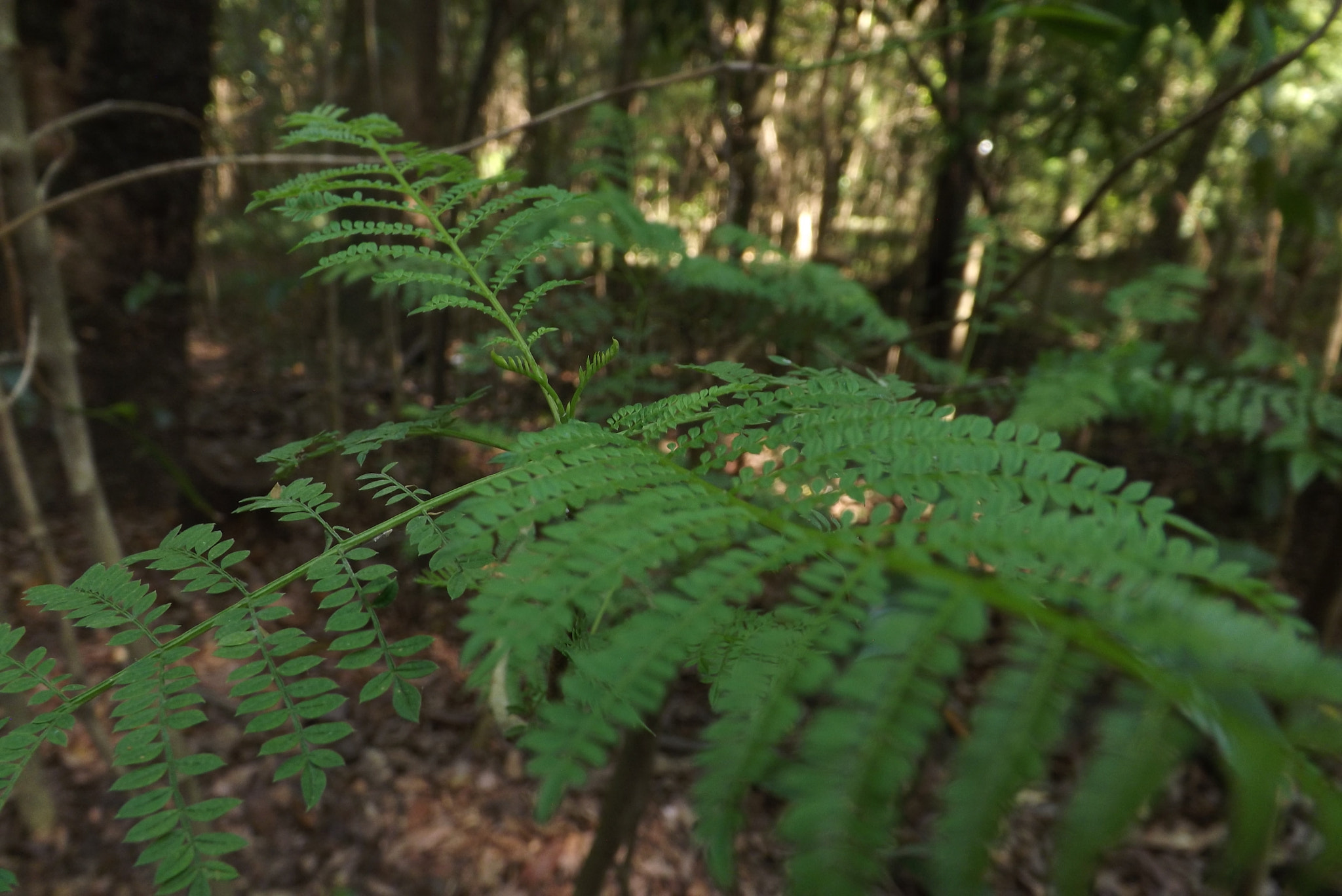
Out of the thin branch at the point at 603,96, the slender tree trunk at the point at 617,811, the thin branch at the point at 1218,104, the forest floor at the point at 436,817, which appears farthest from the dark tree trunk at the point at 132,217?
the thin branch at the point at 1218,104

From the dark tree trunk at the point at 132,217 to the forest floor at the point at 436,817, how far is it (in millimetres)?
514

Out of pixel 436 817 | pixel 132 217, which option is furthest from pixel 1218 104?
pixel 132 217

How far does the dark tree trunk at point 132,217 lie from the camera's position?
2578mm

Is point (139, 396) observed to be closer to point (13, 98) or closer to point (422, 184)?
point (13, 98)

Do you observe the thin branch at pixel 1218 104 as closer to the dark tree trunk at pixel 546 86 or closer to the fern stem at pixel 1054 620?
the fern stem at pixel 1054 620

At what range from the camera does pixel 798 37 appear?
6.61 meters

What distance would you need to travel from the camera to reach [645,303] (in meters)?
1.76

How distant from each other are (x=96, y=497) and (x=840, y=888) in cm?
188

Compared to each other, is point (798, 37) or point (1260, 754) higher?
point (798, 37)

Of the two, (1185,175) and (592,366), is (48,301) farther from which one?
(1185,175)

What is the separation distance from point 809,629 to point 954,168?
3.70m

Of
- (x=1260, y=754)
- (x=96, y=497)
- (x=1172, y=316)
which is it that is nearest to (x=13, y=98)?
(x=96, y=497)

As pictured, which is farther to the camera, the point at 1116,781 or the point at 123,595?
the point at 123,595

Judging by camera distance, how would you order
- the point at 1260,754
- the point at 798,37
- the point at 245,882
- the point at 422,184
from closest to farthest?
the point at 1260,754
the point at 422,184
the point at 245,882
the point at 798,37
